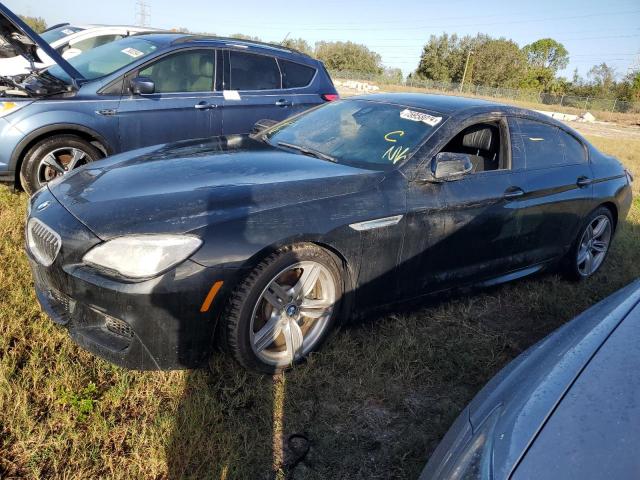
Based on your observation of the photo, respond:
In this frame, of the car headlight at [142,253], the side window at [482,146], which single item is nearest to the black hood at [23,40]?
the car headlight at [142,253]

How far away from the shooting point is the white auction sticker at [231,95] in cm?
568

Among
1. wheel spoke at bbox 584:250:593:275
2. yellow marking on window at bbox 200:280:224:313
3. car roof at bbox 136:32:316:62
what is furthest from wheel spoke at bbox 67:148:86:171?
wheel spoke at bbox 584:250:593:275

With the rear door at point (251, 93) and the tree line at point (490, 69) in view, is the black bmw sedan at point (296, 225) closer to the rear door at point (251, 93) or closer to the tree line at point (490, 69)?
the rear door at point (251, 93)

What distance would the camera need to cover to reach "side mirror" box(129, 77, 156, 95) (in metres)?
4.86

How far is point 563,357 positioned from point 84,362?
224cm

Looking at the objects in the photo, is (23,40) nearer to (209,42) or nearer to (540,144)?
(209,42)

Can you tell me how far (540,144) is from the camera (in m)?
3.85

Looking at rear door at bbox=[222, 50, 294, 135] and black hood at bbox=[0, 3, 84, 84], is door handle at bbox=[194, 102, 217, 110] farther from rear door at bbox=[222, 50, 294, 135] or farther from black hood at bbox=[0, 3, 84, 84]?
black hood at bbox=[0, 3, 84, 84]

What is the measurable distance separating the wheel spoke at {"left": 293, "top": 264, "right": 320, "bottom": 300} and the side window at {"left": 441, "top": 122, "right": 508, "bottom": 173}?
1.56 meters

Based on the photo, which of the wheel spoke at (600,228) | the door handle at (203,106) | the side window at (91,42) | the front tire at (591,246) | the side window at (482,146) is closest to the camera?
the side window at (482,146)

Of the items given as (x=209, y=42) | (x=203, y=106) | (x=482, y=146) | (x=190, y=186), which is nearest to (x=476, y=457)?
(x=190, y=186)

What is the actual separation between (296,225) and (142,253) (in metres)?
0.74

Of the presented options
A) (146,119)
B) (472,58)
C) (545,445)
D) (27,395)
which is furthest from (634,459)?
(472,58)

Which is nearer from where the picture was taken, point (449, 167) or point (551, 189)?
point (449, 167)
